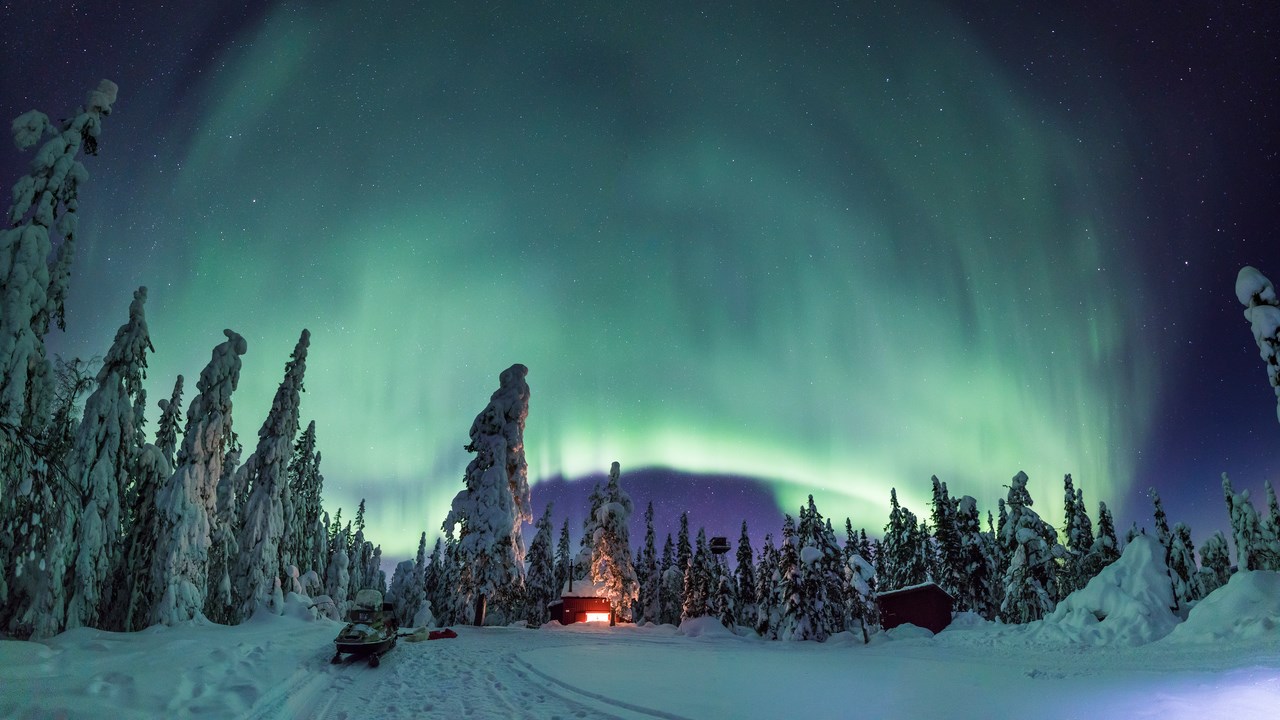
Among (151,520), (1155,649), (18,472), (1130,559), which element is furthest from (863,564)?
(18,472)

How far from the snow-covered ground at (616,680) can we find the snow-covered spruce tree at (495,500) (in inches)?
428

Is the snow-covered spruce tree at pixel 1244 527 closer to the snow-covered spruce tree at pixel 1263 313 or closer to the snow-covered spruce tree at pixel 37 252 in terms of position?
the snow-covered spruce tree at pixel 1263 313

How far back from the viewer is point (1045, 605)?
39844 millimetres

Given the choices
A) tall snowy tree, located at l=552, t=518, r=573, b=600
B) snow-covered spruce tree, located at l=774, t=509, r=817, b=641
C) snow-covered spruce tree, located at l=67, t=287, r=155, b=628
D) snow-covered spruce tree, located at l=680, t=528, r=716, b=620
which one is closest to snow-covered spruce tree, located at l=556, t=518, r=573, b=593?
tall snowy tree, located at l=552, t=518, r=573, b=600

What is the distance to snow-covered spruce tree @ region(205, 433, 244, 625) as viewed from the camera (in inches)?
1087

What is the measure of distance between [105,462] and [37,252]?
24.0 ft

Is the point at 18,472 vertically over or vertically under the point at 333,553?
over

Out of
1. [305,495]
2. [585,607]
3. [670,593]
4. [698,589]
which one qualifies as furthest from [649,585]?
[305,495]

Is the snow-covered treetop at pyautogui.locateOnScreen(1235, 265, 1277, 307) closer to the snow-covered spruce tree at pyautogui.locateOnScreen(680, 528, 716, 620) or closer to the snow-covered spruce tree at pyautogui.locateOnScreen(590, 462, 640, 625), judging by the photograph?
the snow-covered spruce tree at pyautogui.locateOnScreen(590, 462, 640, 625)

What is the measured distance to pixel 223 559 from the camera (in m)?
28.3

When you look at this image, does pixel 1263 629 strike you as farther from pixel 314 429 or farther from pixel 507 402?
pixel 314 429

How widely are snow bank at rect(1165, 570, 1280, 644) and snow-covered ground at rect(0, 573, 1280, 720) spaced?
6 cm

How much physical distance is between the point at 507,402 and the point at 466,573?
10.0 meters

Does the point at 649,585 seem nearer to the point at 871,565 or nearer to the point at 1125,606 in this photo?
the point at 871,565
